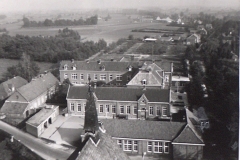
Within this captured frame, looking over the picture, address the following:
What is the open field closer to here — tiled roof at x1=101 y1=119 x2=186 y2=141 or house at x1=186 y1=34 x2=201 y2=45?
house at x1=186 y1=34 x2=201 y2=45

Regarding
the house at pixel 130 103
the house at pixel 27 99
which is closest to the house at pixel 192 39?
the house at pixel 130 103

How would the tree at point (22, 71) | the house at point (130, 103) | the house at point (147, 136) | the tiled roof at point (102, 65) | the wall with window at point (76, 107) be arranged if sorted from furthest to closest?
1. the tree at point (22, 71)
2. the tiled roof at point (102, 65)
3. the wall with window at point (76, 107)
4. the house at point (130, 103)
5. the house at point (147, 136)

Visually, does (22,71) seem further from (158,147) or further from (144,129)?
(158,147)

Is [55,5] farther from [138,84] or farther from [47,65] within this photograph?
[47,65]

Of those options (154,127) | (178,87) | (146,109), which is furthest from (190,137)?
(178,87)

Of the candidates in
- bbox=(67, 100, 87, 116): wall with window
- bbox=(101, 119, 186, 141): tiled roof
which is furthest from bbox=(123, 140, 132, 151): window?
bbox=(67, 100, 87, 116): wall with window

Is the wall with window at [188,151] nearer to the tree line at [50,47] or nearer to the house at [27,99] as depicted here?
the house at [27,99]
